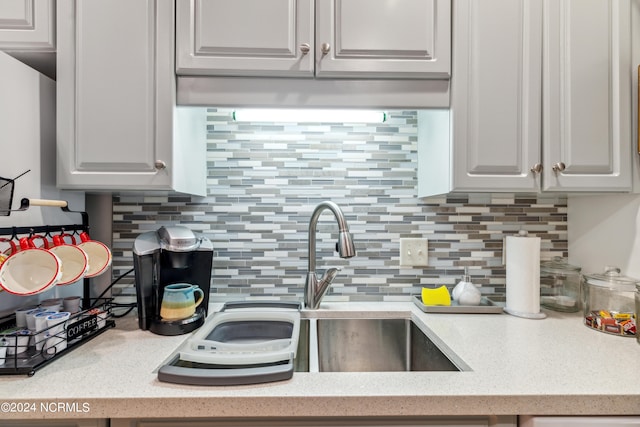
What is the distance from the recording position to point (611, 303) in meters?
1.15

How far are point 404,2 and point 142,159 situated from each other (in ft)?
3.17

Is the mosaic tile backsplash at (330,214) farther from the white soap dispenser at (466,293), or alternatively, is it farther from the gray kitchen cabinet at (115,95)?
the gray kitchen cabinet at (115,95)

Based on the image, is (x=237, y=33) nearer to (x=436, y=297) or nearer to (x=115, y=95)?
(x=115, y=95)

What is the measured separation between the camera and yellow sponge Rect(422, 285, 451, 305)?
1.31 meters

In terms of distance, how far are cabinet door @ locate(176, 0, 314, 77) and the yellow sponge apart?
0.97 m

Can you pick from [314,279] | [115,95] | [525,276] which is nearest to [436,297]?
[525,276]

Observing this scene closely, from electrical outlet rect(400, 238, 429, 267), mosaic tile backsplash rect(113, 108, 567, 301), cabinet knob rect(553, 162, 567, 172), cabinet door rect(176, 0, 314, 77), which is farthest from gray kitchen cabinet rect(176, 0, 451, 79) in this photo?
electrical outlet rect(400, 238, 429, 267)

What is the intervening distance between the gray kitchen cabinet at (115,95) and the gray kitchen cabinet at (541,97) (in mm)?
925

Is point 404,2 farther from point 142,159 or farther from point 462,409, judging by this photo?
point 462,409

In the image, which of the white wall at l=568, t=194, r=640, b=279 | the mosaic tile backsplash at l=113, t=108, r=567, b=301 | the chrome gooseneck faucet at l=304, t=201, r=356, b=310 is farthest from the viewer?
the mosaic tile backsplash at l=113, t=108, r=567, b=301

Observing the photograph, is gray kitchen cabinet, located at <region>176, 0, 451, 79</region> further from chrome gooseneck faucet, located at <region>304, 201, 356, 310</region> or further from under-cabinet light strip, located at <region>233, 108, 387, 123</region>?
chrome gooseneck faucet, located at <region>304, 201, 356, 310</region>

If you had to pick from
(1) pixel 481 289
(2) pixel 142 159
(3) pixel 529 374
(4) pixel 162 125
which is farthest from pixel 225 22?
(1) pixel 481 289

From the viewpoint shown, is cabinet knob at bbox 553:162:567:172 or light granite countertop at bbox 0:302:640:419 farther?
cabinet knob at bbox 553:162:567:172

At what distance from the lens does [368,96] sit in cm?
111
